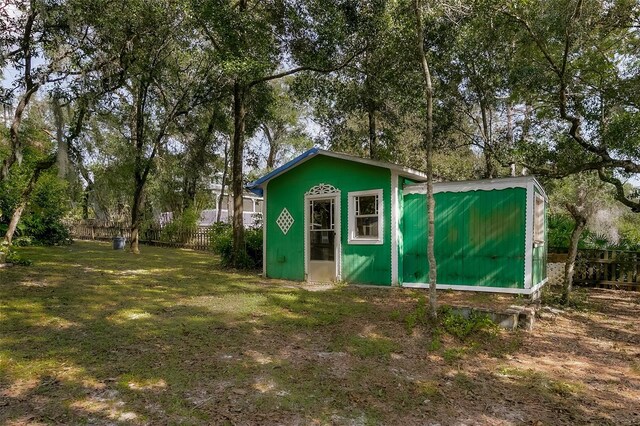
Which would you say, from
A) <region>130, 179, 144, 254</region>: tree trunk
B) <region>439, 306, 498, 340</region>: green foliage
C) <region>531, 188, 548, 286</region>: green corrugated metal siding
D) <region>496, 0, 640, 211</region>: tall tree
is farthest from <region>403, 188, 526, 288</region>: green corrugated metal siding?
<region>130, 179, 144, 254</region>: tree trunk

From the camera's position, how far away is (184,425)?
8.77 feet

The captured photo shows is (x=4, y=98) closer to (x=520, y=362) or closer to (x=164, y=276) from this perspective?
(x=164, y=276)

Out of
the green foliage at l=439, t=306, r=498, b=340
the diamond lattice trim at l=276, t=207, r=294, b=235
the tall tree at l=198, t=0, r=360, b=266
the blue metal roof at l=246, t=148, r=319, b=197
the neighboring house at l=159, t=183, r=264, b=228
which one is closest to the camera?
the green foliage at l=439, t=306, r=498, b=340

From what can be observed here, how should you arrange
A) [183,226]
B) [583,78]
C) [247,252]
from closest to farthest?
[583,78], [247,252], [183,226]

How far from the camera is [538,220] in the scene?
776 centimetres

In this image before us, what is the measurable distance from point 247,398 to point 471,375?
2.13 metres

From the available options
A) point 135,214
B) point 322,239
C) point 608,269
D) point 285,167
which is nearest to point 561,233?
point 608,269

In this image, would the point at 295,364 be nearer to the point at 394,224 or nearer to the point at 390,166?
the point at 394,224

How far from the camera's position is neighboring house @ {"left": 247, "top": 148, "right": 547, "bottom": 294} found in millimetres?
7117

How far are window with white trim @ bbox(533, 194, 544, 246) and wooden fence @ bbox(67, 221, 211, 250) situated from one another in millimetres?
14448

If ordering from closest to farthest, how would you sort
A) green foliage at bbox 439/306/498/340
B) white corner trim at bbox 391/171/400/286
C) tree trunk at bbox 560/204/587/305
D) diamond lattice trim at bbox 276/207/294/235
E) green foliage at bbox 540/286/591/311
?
green foliage at bbox 439/306/498/340 → tree trunk at bbox 560/204/587/305 → green foliage at bbox 540/286/591/311 → white corner trim at bbox 391/171/400/286 → diamond lattice trim at bbox 276/207/294/235

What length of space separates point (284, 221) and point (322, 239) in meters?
1.21

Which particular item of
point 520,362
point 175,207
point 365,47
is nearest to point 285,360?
point 520,362

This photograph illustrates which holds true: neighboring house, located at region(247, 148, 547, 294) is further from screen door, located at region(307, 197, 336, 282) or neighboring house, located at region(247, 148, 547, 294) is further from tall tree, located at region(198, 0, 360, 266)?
tall tree, located at region(198, 0, 360, 266)
